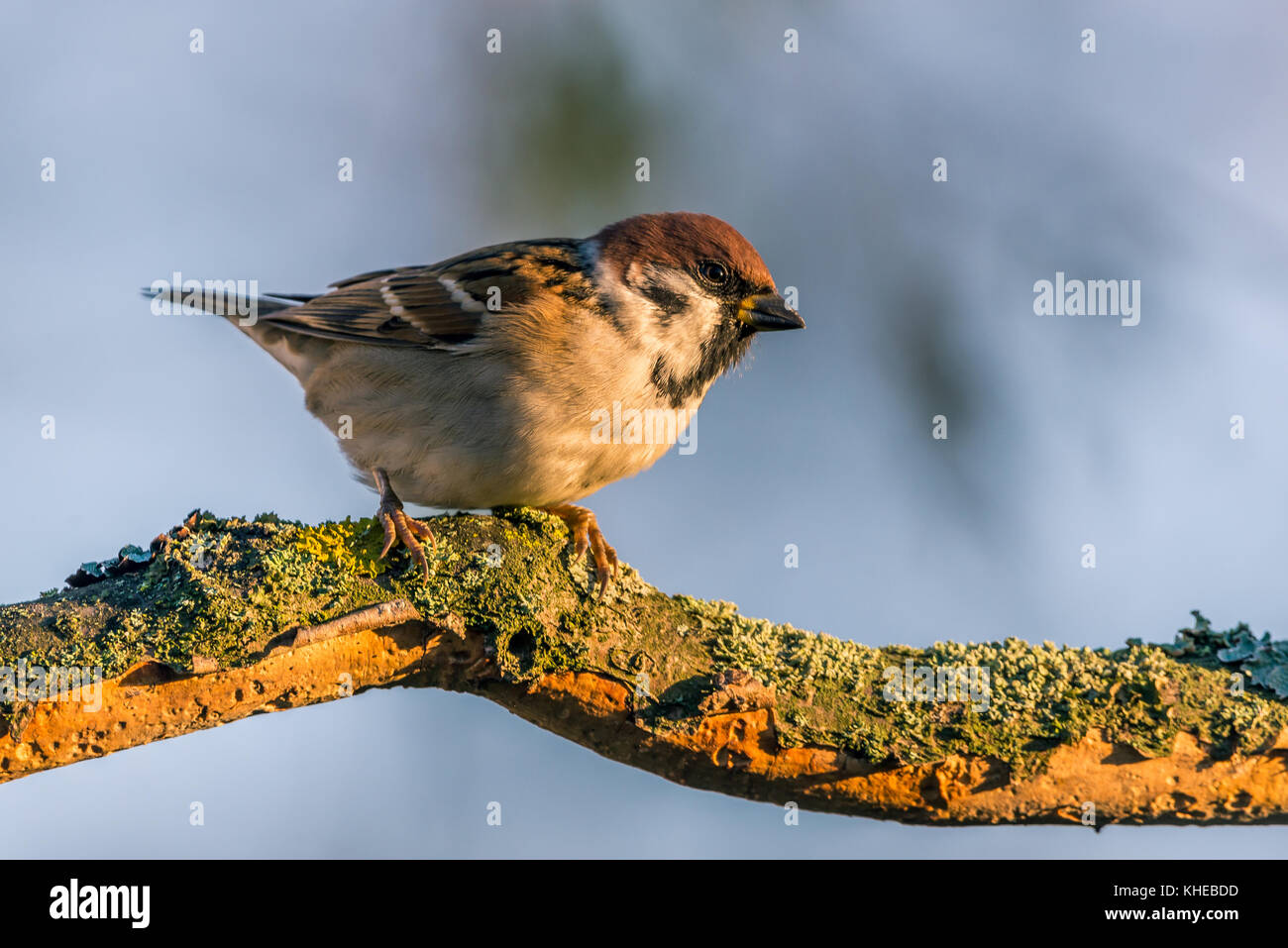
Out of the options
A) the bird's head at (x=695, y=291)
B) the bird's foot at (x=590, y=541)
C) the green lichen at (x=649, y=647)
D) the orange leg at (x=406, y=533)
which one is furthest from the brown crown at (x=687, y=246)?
the orange leg at (x=406, y=533)

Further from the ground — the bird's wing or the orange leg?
the bird's wing

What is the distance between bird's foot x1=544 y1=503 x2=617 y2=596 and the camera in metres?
3.33

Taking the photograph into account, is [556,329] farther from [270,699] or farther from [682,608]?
[270,699]

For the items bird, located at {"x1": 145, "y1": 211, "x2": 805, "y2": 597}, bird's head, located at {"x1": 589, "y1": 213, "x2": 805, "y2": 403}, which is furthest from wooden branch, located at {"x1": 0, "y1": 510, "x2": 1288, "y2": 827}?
bird's head, located at {"x1": 589, "y1": 213, "x2": 805, "y2": 403}

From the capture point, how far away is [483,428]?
3.94 metres

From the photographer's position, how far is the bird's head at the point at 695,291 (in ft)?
14.1

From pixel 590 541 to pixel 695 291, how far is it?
1.27 m

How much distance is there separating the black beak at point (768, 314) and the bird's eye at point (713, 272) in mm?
122

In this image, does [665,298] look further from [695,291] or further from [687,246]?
[687,246]

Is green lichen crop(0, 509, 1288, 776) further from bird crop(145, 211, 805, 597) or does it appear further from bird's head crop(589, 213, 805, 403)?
bird's head crop(589, 213, 805, 403)

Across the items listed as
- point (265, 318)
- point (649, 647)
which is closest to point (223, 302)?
point (265, 318)

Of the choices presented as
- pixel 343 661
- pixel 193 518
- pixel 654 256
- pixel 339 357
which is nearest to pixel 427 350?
pixel 339 357

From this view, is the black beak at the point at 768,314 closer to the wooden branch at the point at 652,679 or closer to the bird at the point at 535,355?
the bird at the point at 535,355

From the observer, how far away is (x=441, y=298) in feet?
15.1
